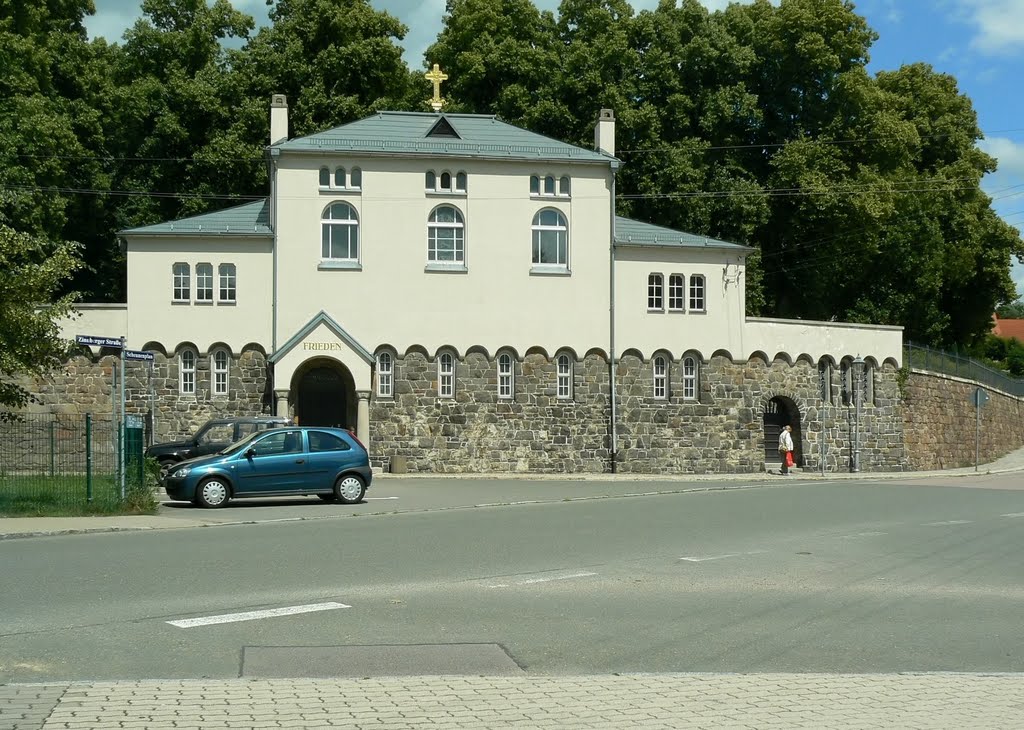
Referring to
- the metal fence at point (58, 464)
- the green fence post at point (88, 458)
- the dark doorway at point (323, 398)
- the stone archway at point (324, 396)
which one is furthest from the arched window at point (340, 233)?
the green fence post at point (88, 458)

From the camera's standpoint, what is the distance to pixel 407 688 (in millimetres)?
7973

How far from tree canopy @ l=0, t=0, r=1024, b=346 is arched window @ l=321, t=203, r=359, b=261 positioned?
1014 cm

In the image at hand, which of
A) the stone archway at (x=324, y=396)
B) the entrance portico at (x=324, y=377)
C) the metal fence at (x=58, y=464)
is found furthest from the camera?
the stone archway at (x=324, y=396)

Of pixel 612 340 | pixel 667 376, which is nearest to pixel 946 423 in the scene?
pixel 667 376

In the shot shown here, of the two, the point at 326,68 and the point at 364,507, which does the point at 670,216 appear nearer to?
the point at 326,68

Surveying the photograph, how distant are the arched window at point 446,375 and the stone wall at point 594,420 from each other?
21cm

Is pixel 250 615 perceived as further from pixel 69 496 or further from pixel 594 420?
pixel 594 420

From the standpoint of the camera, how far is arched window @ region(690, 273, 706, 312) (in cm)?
4272

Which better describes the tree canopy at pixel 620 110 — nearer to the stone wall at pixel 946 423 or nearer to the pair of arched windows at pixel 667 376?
the stone wall at pixel 946 423

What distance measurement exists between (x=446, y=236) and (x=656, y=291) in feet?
24.6

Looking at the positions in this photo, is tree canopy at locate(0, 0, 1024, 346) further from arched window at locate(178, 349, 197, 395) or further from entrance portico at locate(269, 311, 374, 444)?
entrance portico at locate(269, 311, 374, 444)

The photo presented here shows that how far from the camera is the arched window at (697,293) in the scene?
42719 mm

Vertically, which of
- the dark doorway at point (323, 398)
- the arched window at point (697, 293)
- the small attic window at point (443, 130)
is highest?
the small attic window at point (443, 130)

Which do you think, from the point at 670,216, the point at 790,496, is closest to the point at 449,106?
the point at 670,216
